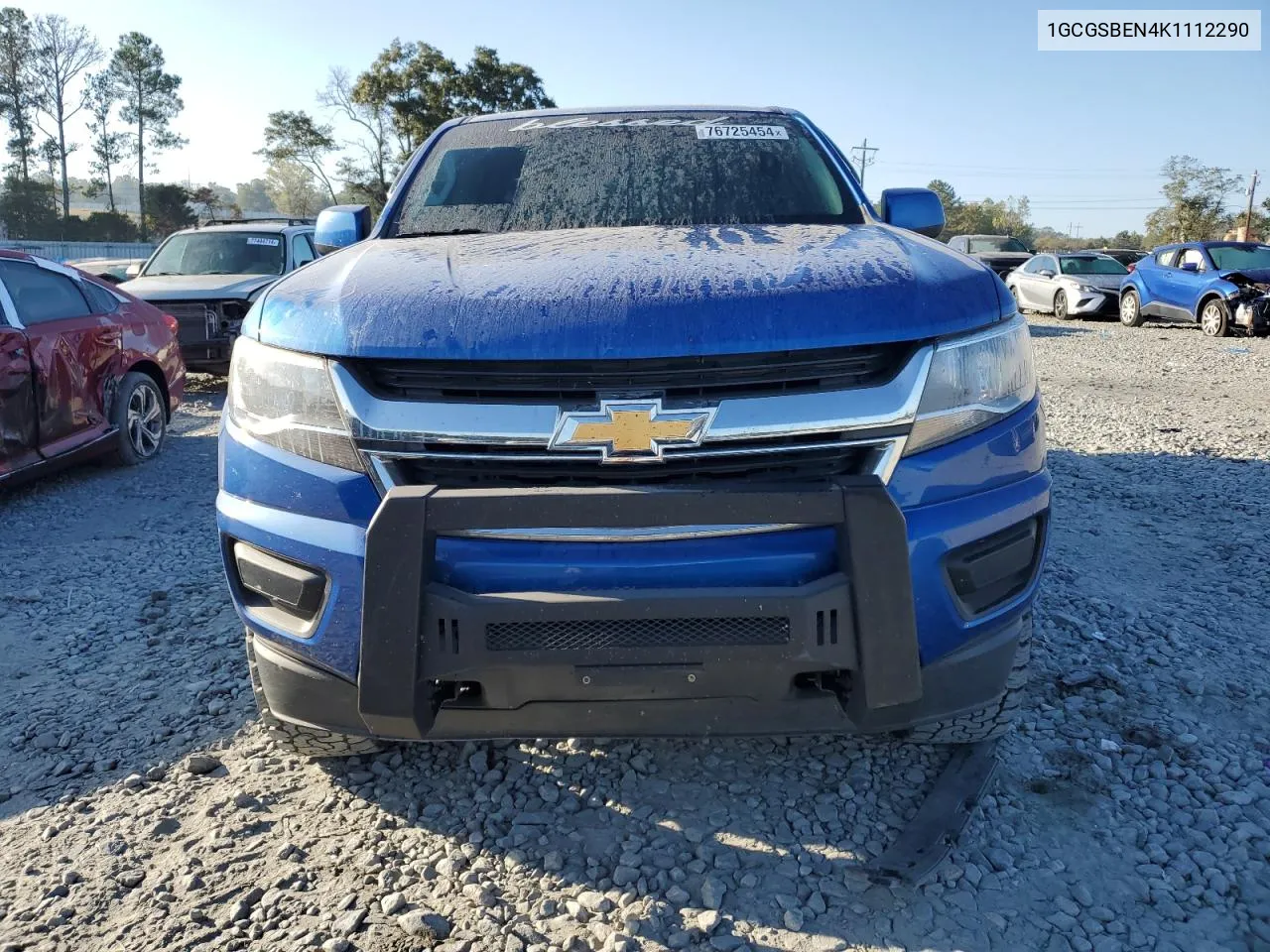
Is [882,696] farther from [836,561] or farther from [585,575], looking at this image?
[585,575]

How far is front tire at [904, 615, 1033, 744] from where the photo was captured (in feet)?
7.68

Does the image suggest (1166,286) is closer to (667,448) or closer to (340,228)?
(340,228)

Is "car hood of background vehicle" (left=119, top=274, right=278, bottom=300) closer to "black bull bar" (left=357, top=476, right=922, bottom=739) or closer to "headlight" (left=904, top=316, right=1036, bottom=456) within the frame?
"black bull bar" (left=357, top=476, right=922, bottom=739)

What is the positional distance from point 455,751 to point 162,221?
53.9 m

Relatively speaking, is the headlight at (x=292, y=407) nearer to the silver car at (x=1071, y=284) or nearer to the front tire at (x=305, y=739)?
the front tire at (x=305, y=739)

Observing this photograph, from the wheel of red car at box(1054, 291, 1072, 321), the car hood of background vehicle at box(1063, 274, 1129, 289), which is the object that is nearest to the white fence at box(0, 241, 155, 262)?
the wheel of red car at box(1054, 291, 1072, 321)

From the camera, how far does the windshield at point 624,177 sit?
302cm

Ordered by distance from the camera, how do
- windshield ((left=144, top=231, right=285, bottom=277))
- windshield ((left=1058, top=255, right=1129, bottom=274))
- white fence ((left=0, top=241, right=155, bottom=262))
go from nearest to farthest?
windshield ((left=144, top=231, right=285, bottom=277)) → windshield ((left=1058, top=255, right=1129, bottom=274)) → white fence ((left=0, top=241, right=155, bottom=262))

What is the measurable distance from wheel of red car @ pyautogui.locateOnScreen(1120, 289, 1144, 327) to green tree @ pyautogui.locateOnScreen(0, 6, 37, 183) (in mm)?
50756

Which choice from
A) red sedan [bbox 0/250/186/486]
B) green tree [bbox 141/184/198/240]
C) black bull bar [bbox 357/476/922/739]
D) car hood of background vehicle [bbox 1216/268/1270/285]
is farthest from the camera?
green tree [bbox 141/184/198/240]

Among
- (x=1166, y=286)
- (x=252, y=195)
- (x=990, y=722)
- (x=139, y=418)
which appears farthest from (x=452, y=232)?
(x=252, y=195)

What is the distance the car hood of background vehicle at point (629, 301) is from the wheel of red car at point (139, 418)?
4.77 meters

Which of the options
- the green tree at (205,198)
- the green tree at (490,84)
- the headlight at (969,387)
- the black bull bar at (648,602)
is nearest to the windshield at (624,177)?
the headlight at (969,387)

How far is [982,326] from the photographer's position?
6.91 feet
